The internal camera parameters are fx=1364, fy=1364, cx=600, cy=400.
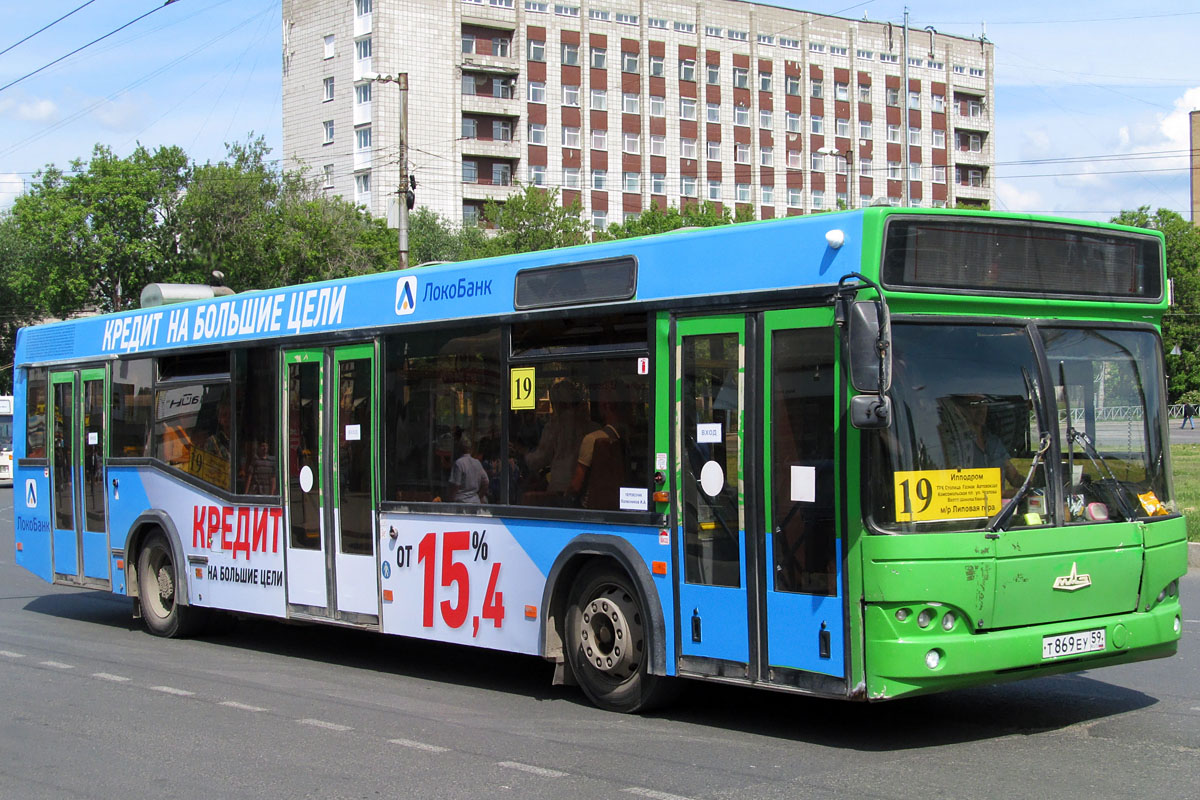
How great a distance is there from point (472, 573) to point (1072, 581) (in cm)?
420

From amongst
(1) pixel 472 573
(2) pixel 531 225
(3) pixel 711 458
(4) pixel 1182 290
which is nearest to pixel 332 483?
(1) pixel 472 573

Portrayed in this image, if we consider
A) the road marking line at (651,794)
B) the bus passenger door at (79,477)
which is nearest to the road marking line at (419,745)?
the road marking line at (651,794)

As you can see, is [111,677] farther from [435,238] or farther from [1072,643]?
[435,238]

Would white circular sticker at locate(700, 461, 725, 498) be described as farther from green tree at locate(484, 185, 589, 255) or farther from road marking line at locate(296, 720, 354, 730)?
green tree at locate(484, 185, 589, 255)

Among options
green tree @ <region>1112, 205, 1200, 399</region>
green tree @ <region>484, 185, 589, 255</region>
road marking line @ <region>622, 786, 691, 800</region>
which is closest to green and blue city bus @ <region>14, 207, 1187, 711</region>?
road marking line @ <region>622, 786, 691, 800</region>

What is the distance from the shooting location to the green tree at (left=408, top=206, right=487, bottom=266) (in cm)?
6700

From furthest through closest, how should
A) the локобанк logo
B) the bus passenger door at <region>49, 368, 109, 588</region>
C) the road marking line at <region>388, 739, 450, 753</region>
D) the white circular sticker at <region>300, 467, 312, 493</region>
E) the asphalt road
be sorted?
the bus passenger door at <region>49, 368, 109, 588</region>, the white circular sticker at <region>300, 467, 312, 493</region>, the локобанк logo, the road marking line at <region>388, 739, 450, 753</region>, the asphalt road

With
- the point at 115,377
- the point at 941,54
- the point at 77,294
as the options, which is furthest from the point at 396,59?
the point at 115,377

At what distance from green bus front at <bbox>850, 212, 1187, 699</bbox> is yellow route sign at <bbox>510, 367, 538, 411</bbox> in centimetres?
280

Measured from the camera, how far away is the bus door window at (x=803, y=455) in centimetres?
736

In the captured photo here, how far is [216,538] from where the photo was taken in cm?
1243

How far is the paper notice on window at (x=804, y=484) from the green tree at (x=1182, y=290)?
5549 centimetres

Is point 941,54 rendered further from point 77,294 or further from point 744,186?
point 77,294

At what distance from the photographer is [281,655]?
11977mm
